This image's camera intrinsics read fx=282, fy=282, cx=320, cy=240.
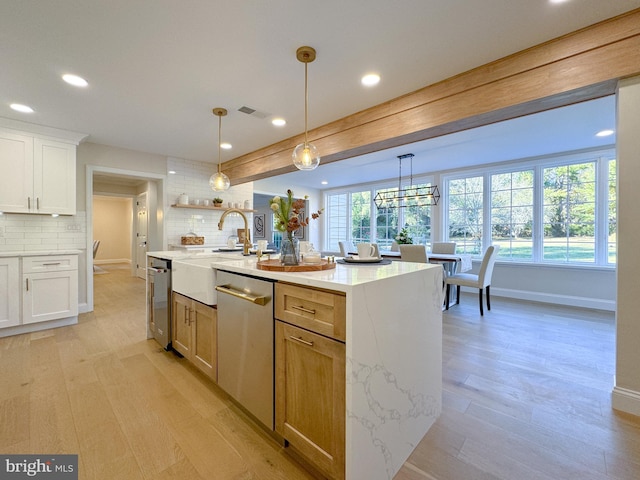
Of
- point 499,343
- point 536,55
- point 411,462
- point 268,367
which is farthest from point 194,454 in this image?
point 536,55

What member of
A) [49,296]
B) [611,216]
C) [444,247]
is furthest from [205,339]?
[611,216]

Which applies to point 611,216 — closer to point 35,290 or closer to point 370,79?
point 370,79

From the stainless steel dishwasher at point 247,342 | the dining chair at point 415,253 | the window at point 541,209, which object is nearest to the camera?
the stainless steel dishwasher at point 247,342

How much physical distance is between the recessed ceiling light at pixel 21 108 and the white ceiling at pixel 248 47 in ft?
0.21

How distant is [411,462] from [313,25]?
2567 mm

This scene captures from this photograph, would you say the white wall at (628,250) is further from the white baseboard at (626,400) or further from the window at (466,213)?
the window at (466,213)

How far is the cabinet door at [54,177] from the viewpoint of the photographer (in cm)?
345

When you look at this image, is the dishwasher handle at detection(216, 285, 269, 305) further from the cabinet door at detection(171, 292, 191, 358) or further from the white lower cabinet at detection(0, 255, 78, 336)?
the white lower cabinet at detection(0, 255, 78, 336)

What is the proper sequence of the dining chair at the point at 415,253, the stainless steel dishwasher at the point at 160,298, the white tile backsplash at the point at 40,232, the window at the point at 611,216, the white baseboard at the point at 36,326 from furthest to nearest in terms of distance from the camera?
the window at the point at 611,216, the dining chair at the point at 415,253, the white tile backsplash at the point at 40,232, the white baseboard at the point at 36,326, the stainless steel dishwasher at the point at 160,298

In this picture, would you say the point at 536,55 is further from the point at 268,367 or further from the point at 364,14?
the point at 268,367

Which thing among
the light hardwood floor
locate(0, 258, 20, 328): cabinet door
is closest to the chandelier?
the light hardwood floor

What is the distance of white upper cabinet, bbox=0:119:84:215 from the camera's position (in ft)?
10.7

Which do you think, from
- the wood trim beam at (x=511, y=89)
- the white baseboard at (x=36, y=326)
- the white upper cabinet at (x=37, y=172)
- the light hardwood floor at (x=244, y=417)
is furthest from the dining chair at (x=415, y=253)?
the white upper cabinet at (x=37, y=172)

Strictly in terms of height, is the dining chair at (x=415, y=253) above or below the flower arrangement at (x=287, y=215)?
below
